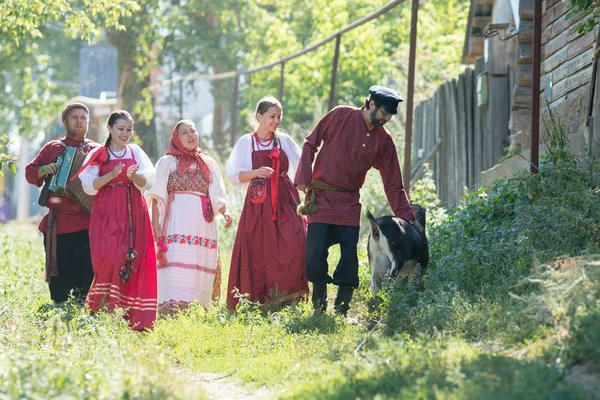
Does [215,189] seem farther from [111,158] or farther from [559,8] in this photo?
[559,8]

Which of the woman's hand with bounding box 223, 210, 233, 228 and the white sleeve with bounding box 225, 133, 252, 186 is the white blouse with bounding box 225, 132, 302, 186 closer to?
the white sleeve with bounding box 225, 133, 252, 186

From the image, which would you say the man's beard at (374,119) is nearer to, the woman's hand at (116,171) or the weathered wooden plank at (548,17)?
the woman's hand at (116,171)

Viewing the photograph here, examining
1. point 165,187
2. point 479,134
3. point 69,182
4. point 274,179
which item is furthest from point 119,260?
point 479,134

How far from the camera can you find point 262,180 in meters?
8.88

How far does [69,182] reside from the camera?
8.73 metres

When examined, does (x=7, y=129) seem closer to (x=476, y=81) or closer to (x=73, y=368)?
(x=476, y=81)

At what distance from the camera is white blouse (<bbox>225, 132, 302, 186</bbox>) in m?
8.91

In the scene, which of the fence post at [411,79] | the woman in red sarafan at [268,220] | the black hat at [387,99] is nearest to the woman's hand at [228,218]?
the woman in red sarafan at [268,220]

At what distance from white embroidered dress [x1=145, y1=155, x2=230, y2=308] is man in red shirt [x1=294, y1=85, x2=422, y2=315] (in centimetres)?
146

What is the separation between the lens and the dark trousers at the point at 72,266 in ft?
29.2

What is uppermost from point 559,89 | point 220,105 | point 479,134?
point 220,105

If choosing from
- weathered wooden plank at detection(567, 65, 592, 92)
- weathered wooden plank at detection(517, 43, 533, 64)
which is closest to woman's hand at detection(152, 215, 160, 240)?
weathered wooden plank at detection(567, 65, 592, 92)

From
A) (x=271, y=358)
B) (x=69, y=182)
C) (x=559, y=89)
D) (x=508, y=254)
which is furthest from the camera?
(x=559, y=89)

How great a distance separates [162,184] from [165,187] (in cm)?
5
